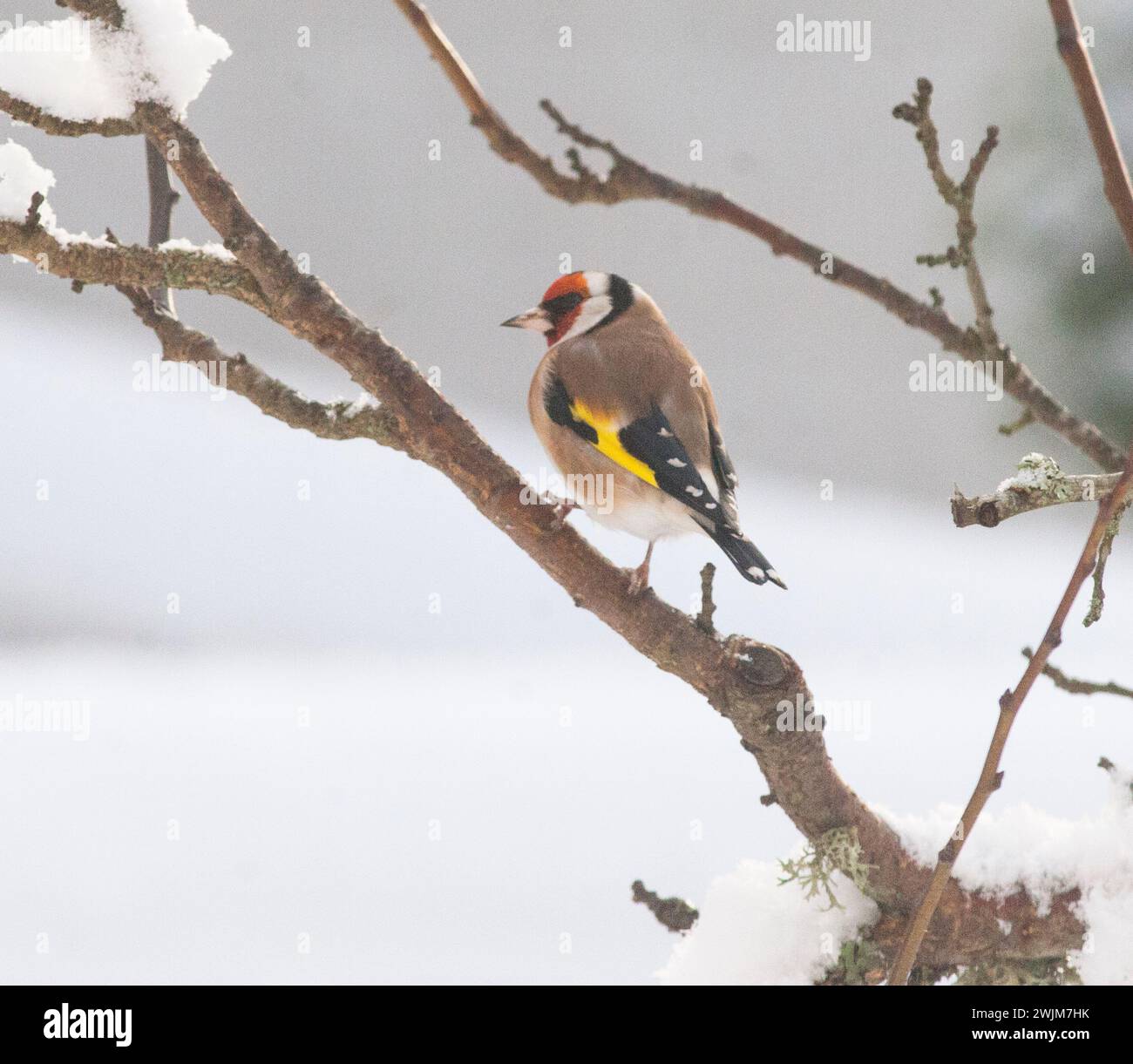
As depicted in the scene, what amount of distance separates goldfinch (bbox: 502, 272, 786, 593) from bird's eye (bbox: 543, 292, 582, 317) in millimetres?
14

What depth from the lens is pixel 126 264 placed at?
661 mm

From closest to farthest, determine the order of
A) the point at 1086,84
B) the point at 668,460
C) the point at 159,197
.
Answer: the point at 1086,84 → the point at 159,197 → the point at 668,460

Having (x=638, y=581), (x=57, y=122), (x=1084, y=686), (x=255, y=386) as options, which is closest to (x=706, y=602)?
(x=638, y=581)

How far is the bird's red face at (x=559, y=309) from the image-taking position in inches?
36.8

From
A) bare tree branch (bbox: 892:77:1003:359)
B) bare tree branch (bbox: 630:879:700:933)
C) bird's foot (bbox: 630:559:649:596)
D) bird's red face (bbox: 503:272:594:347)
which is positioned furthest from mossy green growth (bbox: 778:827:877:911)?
bird's red face (bbox: 503:272:594:347)

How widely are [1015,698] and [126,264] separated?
19.9 inches

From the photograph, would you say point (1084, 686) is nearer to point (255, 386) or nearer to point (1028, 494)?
point (1028, 494)

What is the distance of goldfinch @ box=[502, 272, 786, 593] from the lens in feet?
2.68

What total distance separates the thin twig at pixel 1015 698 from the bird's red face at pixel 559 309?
572 millimetres

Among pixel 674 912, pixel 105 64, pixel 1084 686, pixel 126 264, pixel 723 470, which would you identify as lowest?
pixel 674 912

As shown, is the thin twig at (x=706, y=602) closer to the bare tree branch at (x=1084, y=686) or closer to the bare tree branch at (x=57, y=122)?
the bare tree branch at (x=1084, y=686)

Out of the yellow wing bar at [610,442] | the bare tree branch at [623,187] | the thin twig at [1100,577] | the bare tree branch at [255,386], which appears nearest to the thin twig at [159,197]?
the bare tree branch at [255,386]

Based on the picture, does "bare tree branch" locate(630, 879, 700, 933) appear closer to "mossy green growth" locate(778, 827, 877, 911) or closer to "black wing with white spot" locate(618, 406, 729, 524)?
"mossy green growth" locate(778, 827, 877, 911)

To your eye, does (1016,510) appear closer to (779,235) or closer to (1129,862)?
(779,235)
